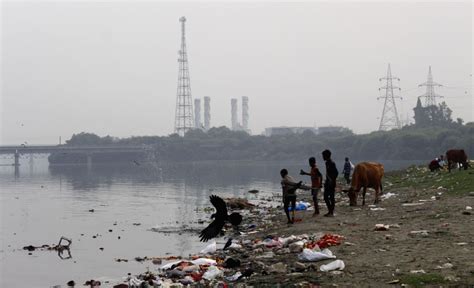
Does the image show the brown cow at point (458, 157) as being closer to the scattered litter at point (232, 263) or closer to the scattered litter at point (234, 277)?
the scattered litter at point (232, 263)

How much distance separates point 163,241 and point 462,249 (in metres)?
11.2

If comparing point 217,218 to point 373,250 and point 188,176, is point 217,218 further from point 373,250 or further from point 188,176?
point 188,176

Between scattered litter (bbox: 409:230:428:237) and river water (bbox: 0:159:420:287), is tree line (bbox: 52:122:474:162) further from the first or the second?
scattered litter (bbox: 409:230:428:237)

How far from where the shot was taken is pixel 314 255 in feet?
35.1

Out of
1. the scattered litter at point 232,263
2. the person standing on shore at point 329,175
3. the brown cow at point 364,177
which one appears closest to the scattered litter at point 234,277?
the scattered litter at point 232,263

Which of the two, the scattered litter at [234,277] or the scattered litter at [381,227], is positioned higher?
the scattered litter at [381,227]

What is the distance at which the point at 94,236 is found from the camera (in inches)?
853

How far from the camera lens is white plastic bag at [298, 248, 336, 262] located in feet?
34.8

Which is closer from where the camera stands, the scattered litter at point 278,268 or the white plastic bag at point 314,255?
the scattered litter at point 278,268

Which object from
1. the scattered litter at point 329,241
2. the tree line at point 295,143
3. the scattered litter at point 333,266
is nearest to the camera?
the scattered litter at point 333,266

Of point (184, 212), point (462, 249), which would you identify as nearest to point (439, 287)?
point (462, 249)

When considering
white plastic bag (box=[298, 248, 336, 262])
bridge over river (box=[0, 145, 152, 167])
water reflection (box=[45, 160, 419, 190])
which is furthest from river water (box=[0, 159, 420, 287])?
bridge over river (box=[0, 145, 152, 167])

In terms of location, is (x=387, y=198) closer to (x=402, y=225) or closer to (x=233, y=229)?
(x=233, y=229)

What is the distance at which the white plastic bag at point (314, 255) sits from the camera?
10.6 m
